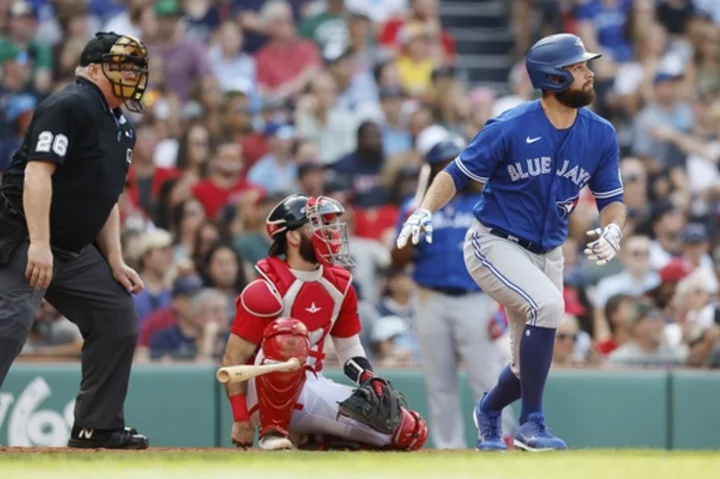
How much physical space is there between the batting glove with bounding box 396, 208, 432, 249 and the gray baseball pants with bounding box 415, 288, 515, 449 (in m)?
2.76

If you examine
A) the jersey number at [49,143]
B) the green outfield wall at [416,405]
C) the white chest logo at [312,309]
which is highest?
the jersey number at [49,143]

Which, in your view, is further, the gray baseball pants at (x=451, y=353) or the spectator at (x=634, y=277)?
the spectator at (x=634, y=277)

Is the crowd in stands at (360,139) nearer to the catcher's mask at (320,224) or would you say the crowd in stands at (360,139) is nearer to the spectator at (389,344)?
the spectator at (389,344)

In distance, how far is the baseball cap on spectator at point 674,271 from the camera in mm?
13075

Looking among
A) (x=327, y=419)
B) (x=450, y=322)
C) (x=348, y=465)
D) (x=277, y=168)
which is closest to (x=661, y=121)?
(x=277, y=168)

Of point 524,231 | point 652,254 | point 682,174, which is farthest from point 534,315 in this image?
point 682,174

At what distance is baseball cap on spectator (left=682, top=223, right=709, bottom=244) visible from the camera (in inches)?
531

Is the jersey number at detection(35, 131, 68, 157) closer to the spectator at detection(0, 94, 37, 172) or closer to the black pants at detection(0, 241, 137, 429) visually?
the black pants at detection(0, 241, 137, 429)

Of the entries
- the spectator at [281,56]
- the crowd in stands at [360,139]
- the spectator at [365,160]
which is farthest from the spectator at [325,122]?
the spectator at [281,56]

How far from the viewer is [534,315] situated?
779 cm

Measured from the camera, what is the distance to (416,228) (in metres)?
7.72

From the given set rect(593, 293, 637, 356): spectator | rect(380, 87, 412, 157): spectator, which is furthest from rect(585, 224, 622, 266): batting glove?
rect(380, 87, 412, 157): spectator

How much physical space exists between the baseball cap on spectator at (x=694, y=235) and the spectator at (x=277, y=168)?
330cm

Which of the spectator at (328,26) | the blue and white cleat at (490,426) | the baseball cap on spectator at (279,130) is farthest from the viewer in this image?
the spectator at (328,26)
